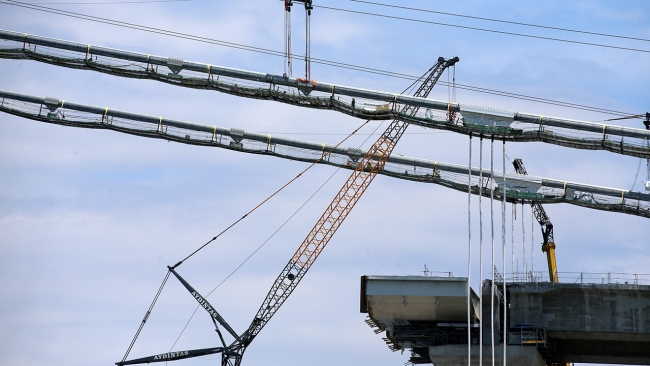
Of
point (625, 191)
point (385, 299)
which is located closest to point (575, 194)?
point (625, 191)

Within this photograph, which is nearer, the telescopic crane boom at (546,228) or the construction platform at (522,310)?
the construction platform at (522,310)

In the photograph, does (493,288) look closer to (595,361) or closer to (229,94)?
(595,361)

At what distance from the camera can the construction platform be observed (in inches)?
3211

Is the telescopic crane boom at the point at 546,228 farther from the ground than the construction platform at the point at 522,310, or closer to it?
farther from the ground

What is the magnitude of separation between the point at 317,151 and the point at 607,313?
27360 mm

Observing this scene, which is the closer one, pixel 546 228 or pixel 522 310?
pixel 522 310

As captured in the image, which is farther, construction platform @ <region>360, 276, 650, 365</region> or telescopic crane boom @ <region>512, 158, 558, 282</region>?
telescopic crane boom @ <region>512, 158, 558, 282</region>

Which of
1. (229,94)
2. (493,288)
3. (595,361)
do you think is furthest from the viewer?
(595,361)

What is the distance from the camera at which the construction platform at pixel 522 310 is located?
81562 millimetres

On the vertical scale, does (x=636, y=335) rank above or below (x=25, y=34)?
below

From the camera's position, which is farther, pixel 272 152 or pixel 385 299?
pixel 272 152

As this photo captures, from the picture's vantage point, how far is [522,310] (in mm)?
83875

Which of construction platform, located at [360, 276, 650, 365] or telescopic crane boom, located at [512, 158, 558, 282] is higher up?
telescopic crane boom, located at [512, 158, 558, 282]

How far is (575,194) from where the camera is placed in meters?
93.8
